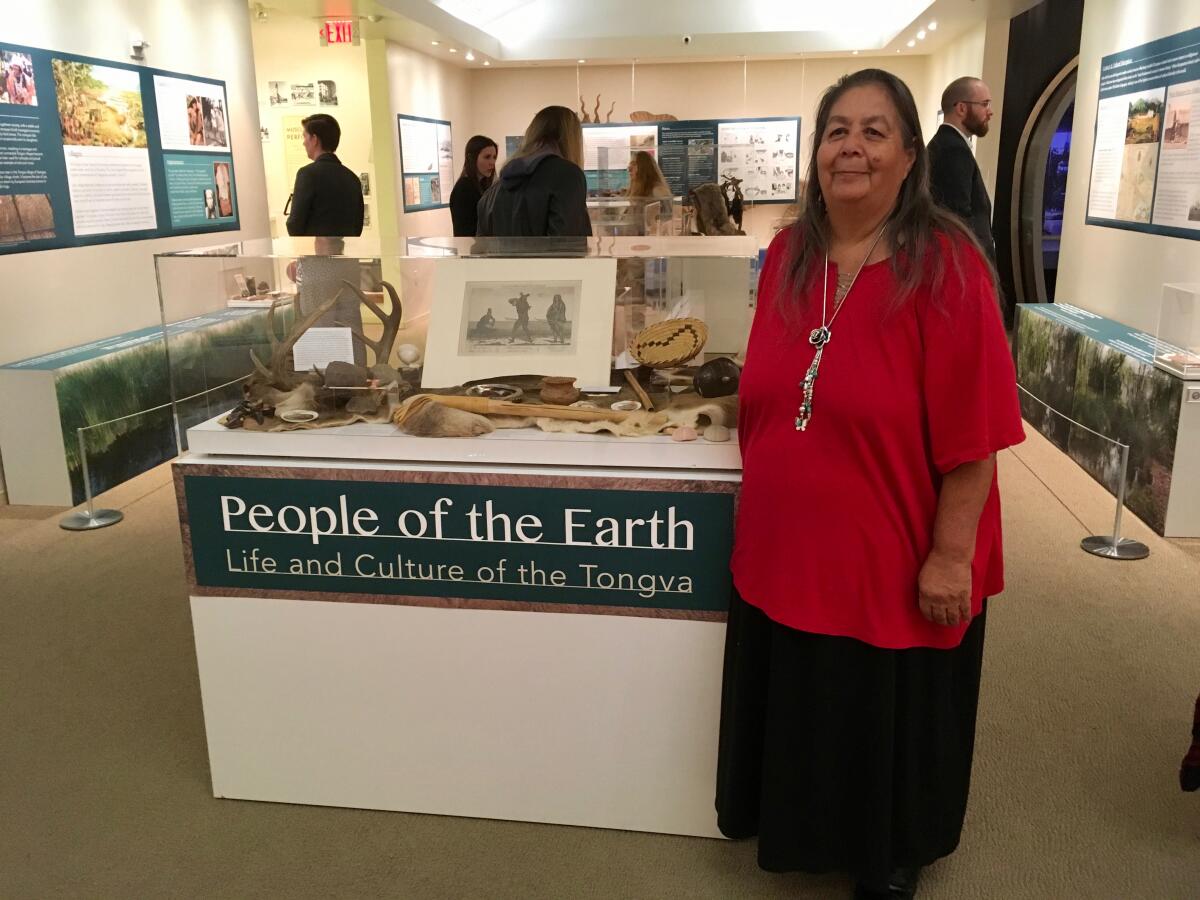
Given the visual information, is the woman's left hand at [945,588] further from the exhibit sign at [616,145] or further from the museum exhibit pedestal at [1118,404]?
the exhibit sign at [616,145]

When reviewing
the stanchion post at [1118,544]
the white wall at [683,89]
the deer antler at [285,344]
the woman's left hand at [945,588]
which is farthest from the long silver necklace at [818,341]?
the white wall at [683,89]

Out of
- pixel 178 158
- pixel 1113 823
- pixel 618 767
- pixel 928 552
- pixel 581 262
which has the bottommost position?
pixel 1113 823

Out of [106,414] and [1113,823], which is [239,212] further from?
[1113,823]

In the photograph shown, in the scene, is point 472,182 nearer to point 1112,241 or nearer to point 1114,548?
point 1112,241

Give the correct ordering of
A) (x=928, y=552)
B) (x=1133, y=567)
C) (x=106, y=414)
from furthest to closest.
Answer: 1. (x=106, y=414)
2. (x=1133, y=567)
3. (x=928, y=552)

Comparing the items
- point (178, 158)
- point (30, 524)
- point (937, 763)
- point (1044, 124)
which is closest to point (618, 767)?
point (937, 763)

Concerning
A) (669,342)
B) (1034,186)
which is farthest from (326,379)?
(1034,186)

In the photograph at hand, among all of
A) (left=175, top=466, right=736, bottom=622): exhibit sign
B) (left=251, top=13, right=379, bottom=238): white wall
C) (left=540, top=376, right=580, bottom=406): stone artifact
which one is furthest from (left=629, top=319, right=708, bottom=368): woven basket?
(left=251, top=13, right=379, bottom=238): white wall

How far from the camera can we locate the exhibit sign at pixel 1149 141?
484 cm

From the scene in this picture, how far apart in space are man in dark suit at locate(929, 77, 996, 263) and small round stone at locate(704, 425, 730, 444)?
8.68 feet

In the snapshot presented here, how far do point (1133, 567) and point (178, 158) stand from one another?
5.48 m

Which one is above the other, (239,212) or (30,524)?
(239,212)

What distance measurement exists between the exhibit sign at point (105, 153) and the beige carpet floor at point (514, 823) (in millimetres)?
1987

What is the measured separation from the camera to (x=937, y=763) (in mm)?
2014
